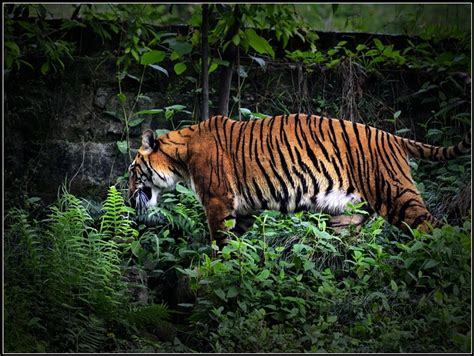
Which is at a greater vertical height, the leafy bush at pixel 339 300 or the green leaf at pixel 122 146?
the green leaf at pixel 122 146

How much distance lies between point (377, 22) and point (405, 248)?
590 cm

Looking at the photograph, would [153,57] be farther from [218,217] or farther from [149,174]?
[218,217]

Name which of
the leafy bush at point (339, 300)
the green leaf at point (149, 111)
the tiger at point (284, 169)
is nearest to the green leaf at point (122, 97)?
the green leaf at point (149, 111)

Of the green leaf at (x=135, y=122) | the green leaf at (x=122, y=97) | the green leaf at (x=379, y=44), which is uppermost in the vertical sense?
the green leaf at (x=379, y=44)

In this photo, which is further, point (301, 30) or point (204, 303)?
point (301, 30)

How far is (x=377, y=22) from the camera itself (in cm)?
1047

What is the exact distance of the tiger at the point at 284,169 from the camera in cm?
597

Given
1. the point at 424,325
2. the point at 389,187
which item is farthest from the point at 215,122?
the point at 424,325

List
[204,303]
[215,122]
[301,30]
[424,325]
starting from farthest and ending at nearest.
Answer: [301,30] → [215,122] → [204,303] → [424,325]

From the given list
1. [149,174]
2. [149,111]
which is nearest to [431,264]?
[149,174]

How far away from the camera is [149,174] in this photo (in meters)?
6.50

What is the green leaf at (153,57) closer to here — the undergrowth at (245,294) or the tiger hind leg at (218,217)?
the undergrowth at (245,294)

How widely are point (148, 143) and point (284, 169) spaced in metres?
1.31

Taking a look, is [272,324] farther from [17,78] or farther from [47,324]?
[17,78]
